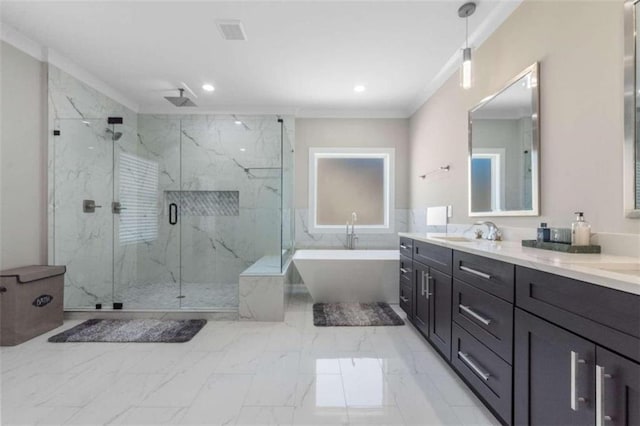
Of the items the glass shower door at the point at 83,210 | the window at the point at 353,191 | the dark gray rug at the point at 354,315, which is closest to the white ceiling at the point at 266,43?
the glass shower door at the point at 83,210

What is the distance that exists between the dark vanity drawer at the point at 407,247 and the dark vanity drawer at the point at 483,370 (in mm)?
986

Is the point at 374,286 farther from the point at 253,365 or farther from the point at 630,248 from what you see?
the point at 630,248

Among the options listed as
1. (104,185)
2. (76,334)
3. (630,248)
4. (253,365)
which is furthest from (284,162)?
(630,248)

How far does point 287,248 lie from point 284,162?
3.76ft

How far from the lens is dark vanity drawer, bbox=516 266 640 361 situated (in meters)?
0.84

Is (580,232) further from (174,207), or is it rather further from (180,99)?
(174,207)

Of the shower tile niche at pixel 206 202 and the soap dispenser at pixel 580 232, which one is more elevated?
the shower tile niche at pixel 206 202

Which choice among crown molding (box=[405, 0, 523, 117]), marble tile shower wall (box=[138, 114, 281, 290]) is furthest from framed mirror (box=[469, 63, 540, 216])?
marble tile shower wall (box=[138, 114, 281, 290])

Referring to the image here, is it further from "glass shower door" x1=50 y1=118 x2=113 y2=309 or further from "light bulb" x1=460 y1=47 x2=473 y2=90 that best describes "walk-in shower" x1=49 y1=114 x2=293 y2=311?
"light bulb" x1=460 y1=47 x2=473 y2=90

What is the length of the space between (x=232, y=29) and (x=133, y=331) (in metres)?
2.81

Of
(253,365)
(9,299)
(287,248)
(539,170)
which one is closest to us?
(539,170)

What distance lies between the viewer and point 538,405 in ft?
3.91

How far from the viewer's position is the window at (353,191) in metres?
4.47

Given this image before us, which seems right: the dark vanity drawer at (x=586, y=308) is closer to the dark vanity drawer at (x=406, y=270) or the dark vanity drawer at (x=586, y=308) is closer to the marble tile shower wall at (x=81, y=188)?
the dark vanity drawer at (x=406, y=270)
